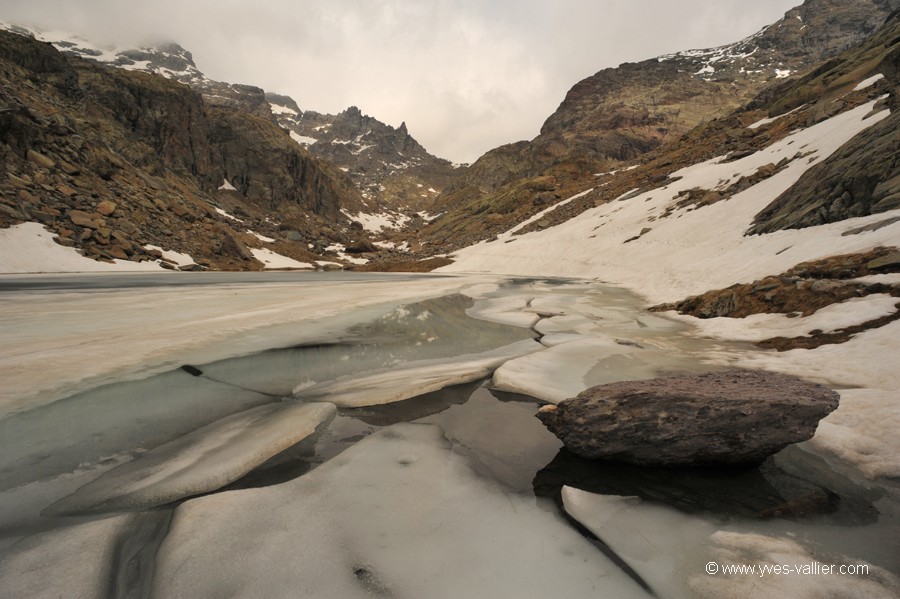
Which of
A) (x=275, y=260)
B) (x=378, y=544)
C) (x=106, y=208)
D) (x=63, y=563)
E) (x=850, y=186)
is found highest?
(x=106, y=208)

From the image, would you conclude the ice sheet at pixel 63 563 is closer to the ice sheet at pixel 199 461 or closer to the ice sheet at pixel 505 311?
the ice sheet at pixel 199 461

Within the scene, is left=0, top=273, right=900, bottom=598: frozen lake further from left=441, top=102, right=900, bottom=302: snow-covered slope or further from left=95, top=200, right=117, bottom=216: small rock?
left=95, top=200, right=117, bottom=216: small rock

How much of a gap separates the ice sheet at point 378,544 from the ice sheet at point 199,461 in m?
0.40

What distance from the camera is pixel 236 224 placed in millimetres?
53969

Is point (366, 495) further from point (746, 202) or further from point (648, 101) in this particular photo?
point (648, 101)

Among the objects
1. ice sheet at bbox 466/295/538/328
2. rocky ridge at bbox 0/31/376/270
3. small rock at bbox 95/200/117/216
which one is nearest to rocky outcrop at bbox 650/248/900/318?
ice sheet at bbox 466/295/538/328

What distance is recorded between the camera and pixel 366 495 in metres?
3.06

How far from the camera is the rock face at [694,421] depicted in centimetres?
324

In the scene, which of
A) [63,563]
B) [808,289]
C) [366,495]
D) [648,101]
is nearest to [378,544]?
[366,495]

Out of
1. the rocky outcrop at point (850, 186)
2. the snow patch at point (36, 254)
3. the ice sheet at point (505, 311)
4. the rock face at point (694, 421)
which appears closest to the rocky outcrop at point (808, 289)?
the rocky outcrop at point (850, 186)

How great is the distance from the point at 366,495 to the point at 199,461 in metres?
1.72

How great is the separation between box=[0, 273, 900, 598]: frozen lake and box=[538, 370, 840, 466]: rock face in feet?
0.65

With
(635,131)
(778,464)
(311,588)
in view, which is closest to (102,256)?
(311,588)

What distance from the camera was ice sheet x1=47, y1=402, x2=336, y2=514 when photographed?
2.94 m
